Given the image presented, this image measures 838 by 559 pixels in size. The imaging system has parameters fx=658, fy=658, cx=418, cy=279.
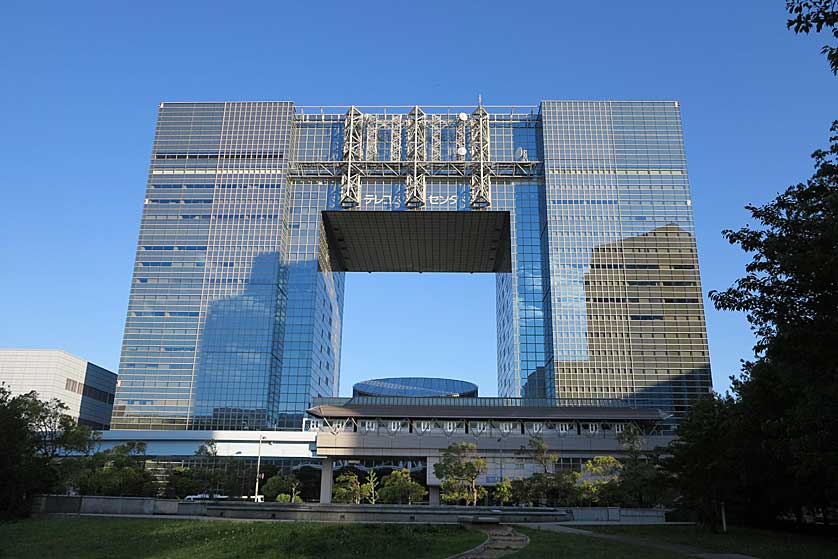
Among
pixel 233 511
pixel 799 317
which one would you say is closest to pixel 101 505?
pixel 233 511

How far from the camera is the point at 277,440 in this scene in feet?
385

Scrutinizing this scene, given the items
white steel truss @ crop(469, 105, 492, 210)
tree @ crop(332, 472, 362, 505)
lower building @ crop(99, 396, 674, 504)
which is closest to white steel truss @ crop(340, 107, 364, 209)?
white steel truss @ crop(469, 105, 492, 210)

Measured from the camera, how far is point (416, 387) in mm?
172500

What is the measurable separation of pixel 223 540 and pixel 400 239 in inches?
4145

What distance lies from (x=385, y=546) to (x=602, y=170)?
355 feet

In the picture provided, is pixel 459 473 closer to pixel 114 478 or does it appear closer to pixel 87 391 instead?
pixel 114 478

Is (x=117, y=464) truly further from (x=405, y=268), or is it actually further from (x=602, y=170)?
(x=602, y=170)

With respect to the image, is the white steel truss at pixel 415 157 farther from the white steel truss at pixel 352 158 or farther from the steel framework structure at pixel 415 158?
the white steel truss at pixel 352 158

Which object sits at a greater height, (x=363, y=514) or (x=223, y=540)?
(x=363, y=514)

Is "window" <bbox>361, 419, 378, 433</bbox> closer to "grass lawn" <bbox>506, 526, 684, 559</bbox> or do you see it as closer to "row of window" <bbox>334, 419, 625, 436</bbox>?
"row of window" <bbox>334, 419, 625, 436</bbox>

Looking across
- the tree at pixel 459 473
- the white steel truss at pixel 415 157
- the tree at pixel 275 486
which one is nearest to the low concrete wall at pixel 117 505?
the tree at pixel 459 473

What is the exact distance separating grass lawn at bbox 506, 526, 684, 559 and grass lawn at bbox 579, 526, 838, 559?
13.1 feet

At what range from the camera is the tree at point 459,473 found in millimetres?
73312

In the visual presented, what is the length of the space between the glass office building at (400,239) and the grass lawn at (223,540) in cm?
8097
